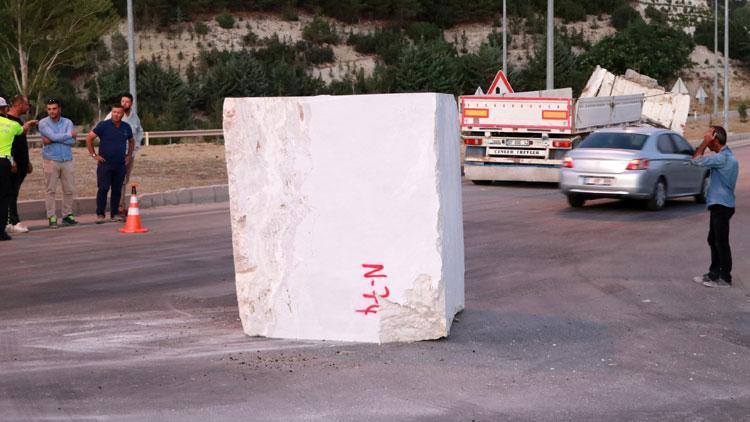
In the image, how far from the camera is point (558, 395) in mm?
7145

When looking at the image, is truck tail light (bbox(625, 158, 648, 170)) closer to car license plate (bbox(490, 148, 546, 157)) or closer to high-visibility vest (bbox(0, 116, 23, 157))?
car license plate (bbox(490, 148, 546, 157))

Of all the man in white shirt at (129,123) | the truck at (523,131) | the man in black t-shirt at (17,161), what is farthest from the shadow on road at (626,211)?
the man in black t-shirt at (17,161)

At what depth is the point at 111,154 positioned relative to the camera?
56.5ft

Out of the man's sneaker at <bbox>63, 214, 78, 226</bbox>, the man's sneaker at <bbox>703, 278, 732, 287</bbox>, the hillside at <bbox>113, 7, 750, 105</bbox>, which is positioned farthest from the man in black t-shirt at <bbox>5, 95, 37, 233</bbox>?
the hillside at <bbox>113, 7, 750, 105</bbox>

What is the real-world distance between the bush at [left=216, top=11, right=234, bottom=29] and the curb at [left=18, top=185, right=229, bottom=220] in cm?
5728

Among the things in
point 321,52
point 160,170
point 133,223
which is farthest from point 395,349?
point 321,52

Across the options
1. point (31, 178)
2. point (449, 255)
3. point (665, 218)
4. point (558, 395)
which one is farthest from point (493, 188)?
point (558, 395)

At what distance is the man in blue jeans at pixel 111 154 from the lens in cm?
1720

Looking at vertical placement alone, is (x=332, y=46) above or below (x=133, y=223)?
above

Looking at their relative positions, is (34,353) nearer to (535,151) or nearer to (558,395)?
(558,395)

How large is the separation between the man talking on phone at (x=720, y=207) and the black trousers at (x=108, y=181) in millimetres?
9018

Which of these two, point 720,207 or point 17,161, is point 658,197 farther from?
point 17,161

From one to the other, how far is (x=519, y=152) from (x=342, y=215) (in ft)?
55.1

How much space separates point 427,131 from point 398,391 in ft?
6.71
